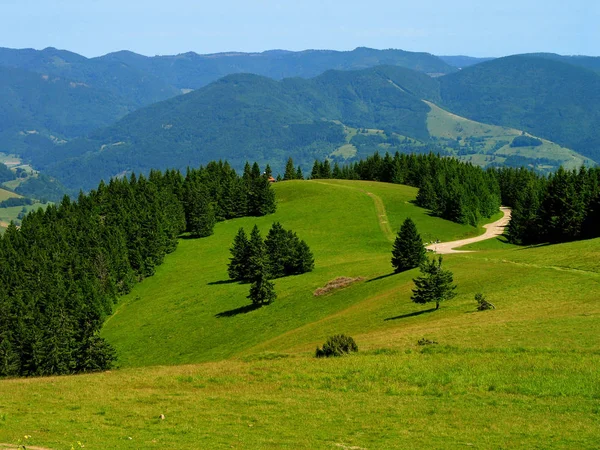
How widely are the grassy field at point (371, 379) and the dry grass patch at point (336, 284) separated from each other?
1.92 m

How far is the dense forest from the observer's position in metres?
79.4

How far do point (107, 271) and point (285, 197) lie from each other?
227 ft

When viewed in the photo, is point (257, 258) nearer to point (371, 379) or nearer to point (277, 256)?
point (277, 256)

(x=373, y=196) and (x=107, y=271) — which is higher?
(x=373, y=196)

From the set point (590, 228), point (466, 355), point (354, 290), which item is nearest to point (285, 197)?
point (590, 228)

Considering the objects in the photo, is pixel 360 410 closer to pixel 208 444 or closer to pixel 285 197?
pixel 208 444

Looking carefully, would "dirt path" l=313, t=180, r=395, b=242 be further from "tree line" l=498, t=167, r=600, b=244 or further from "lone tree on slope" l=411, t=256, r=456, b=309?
"lone tree on slope" l=411, t=256, r=456, b=309

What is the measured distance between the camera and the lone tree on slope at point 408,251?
303ft

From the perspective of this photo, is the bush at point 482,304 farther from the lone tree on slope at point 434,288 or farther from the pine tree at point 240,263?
the pine tree at point 240,263

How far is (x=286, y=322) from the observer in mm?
78500

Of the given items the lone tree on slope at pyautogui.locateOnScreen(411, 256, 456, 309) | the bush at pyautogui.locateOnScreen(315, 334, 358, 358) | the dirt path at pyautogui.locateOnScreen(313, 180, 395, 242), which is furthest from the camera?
the dirt path at pyautogui.locateOnScreen(313, 180, 395, 242)

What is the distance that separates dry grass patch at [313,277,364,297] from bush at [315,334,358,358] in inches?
1493

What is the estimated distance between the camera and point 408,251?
92.4 metres

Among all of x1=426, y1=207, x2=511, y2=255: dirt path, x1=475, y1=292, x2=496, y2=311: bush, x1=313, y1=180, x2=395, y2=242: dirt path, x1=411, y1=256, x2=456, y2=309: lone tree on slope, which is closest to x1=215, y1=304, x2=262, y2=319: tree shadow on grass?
x1=411, y1=256, x2=456, y2=309: lone tree on slope
